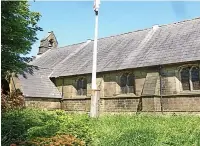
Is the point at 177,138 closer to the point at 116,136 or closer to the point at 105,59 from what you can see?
the point at 116,136

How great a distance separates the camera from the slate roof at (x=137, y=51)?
22.2 m

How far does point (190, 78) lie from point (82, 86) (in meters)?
10.9

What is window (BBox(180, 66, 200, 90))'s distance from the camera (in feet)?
67.7

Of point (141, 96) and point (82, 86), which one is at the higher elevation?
point (82, 86)

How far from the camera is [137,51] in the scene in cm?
2517

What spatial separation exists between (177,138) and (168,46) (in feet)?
50.0

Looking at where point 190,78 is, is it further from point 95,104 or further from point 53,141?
point 53,141

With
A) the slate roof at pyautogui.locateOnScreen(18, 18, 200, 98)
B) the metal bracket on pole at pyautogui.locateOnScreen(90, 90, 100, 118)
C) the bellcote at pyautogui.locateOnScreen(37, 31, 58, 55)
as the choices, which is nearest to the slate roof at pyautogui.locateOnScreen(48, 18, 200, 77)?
the slate roof at pyautogui.locateOnScreen(18, 18, 200, 98)

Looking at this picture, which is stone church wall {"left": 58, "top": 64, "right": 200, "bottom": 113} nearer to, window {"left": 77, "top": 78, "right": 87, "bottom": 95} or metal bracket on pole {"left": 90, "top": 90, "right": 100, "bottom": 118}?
window {"left": 77, "top": 78, "right": 87, "bottom": 95}

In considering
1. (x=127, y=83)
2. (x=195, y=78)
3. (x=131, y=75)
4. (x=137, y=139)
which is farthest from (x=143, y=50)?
(x=137, y=139)

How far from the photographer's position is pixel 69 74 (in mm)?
27719

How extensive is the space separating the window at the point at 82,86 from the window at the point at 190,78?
983 cm

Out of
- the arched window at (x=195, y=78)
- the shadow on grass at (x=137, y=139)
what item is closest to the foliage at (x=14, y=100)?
Answer: the arched window at (x=195, y=78)

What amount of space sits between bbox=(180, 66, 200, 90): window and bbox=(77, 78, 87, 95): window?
387 inches
